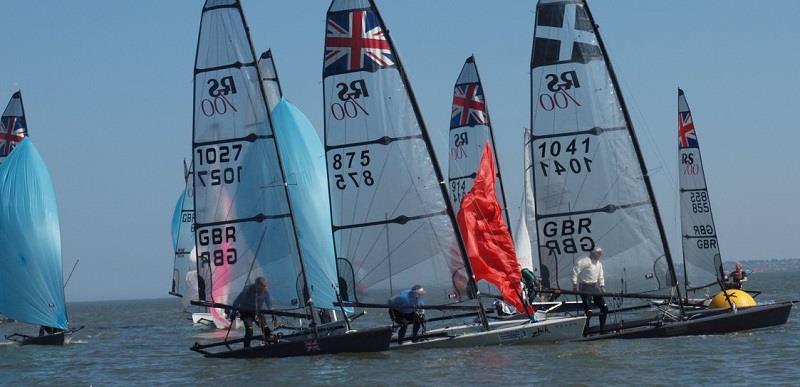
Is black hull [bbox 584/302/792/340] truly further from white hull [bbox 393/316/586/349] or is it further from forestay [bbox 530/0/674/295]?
forestay [bbox 530/0/674/295]

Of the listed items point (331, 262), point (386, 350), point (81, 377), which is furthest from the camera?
point (331, 262)

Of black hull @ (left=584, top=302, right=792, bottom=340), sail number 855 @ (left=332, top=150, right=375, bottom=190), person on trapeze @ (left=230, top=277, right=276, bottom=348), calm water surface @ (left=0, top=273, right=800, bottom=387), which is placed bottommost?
calm water surface @ (left=0, top=273, right=800, bottom=387)

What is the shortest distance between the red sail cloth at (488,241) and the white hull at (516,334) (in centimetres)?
62

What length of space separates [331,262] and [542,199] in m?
A: 4.91

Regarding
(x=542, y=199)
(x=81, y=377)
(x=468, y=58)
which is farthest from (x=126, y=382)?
(x=468, y=58)

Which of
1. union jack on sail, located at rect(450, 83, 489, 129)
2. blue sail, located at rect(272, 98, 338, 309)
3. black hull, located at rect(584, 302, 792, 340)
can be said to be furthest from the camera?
union jack on sail, located at rect(450, 83, 489, 129)

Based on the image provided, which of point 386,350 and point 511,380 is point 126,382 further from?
point 511,380

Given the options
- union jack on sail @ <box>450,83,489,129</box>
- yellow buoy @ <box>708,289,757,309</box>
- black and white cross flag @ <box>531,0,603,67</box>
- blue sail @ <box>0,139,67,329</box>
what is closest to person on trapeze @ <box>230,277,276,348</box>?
black and white cross flag @ <box>531,0,603,67</box>

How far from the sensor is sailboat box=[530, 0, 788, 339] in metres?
25.9

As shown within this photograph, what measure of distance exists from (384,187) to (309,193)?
4.82 metres

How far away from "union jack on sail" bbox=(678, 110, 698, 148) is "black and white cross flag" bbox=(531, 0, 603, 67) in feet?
40.6

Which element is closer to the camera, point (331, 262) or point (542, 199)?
point (542, 199)

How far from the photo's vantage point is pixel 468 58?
115 feet

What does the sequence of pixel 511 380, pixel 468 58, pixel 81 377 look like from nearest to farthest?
pixel 511 380
pixel 81 377
pixel 468 58
